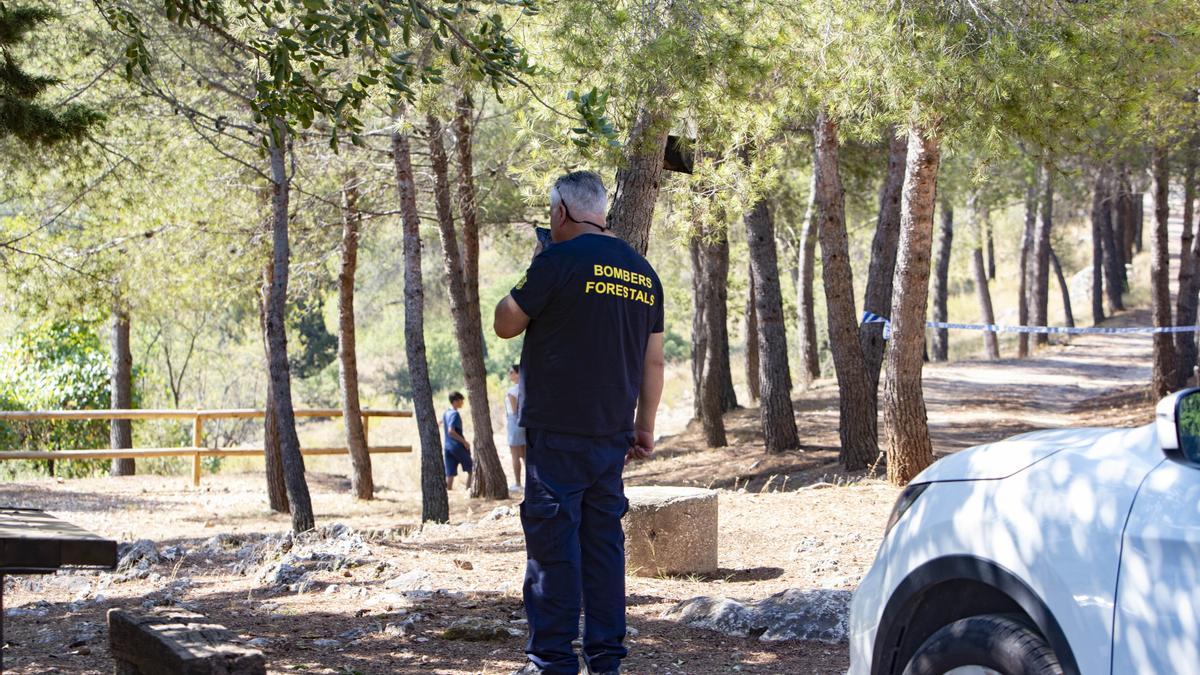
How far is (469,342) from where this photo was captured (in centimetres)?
1611

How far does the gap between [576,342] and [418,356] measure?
30.7 ft

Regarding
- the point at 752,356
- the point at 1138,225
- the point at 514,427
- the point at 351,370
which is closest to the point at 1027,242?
the point at 752,356

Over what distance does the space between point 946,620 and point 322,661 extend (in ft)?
10.7

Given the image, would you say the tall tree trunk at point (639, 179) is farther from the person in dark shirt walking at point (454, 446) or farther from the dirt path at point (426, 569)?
the person in dark shirt walking at point (454, 446)

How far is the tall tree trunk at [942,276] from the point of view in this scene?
26.7m

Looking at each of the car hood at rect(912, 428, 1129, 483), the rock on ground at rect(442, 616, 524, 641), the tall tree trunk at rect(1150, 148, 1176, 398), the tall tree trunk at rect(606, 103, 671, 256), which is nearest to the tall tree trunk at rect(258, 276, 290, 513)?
the tall tree trunk at rect(606, 103, 671, 256)

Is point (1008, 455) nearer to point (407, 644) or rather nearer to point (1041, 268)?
point (407, 644)

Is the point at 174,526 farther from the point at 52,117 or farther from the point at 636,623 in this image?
the point at 636,623

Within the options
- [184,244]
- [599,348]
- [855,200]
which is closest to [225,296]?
[184,244]

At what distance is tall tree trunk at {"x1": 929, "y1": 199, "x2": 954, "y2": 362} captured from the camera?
87.6 ft

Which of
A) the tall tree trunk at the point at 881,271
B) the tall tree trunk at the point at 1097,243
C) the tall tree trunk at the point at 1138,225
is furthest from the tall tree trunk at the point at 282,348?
the tall tree trunk at the point at 1138,225

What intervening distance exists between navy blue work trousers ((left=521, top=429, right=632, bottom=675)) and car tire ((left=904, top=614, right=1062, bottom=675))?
5.09 feet

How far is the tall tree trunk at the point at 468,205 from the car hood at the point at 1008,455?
1219 cm

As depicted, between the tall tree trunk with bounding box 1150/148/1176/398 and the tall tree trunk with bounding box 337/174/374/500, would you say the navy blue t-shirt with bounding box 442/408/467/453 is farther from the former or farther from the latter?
the tall tree trunk with bounding box 1150/148/1176/398
